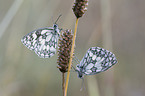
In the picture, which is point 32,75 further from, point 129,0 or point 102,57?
point 129,0

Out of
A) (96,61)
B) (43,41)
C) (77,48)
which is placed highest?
(77,48)

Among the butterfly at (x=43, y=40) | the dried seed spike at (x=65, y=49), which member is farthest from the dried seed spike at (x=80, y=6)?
the butterfly at (x=43, y=40)

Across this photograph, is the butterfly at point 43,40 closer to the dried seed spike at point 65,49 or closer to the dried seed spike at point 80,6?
the dried seed spike at point 65,49

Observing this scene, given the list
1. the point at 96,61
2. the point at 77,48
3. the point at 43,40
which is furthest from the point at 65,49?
the point at 77,48

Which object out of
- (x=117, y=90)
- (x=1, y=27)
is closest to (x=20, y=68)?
(x=1, y=27)

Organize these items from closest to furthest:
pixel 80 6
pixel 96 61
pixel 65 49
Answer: pixel 80 6, pixel 65 49, pixel 96 61

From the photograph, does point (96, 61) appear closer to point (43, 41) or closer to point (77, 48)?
point (43, 41)

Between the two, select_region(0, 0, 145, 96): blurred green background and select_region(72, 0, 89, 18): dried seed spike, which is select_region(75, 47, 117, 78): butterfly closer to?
select_region(0, 0, 145, 96): blurred green background
